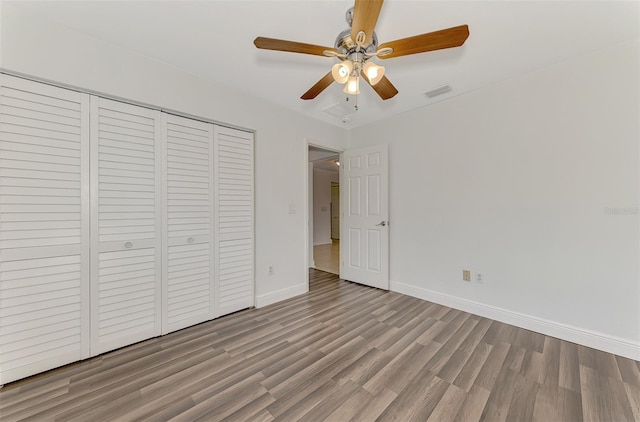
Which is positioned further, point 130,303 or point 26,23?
point 130,303

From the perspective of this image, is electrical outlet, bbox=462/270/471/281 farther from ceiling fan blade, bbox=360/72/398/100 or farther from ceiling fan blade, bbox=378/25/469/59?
ceiling fan blade, bbox=378/25/469/59

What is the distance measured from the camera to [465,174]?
2.78 meters

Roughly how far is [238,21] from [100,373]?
8.77 feet

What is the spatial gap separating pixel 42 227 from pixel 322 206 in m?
6.36

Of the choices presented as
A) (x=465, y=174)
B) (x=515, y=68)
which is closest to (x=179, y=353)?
(x=465, y=174)

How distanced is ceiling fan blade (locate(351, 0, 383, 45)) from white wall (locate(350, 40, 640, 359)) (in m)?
1.94

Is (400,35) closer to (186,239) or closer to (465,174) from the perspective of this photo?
(465,174)

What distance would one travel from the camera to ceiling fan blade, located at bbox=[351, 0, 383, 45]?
1.18 metres

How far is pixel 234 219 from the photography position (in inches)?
106

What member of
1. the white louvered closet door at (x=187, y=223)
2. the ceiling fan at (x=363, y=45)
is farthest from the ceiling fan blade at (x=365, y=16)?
the white louvered closet door at (x=187, y=223)

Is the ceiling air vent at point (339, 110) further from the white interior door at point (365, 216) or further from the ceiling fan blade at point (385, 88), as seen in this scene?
the ceiling fan blade at point (385, 88)

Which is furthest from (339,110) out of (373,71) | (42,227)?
(42,227)

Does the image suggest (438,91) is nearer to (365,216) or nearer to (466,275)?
(365,216)

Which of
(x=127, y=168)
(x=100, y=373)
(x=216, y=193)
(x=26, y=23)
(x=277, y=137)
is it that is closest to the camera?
(x=26, y=23)
